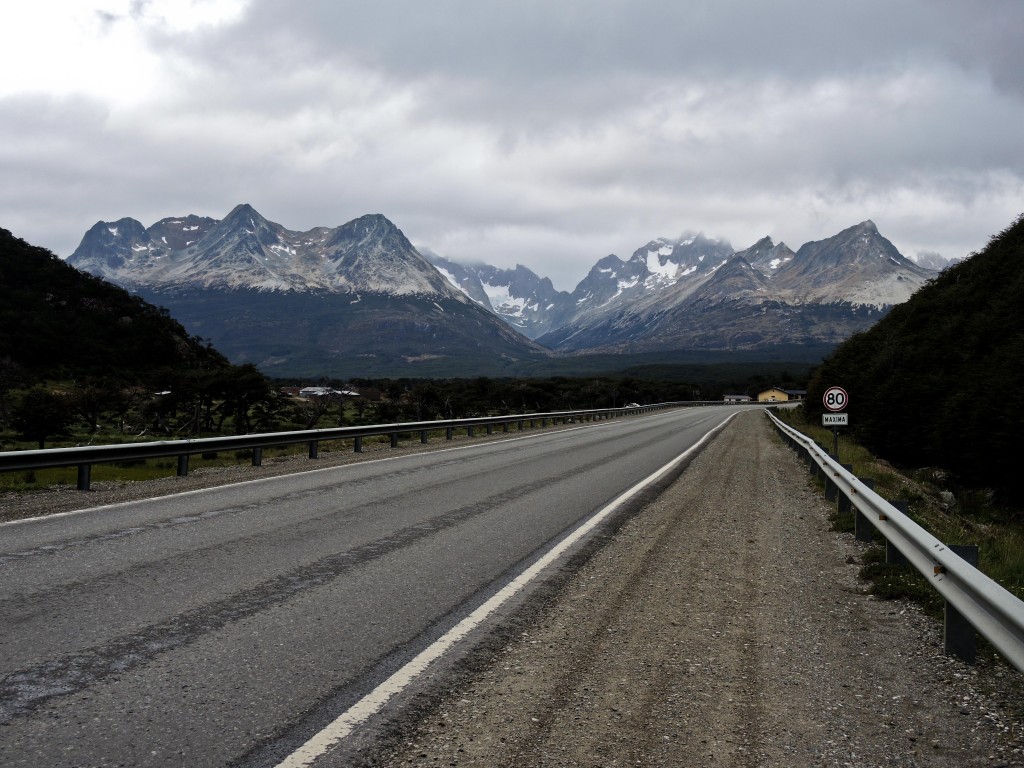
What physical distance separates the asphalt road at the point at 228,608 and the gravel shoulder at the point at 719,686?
69 centimetres

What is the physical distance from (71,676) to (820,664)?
4317 mm

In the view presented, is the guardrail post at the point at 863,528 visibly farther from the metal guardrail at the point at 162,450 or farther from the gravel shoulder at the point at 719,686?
the metal guardrail at the point at 162,450

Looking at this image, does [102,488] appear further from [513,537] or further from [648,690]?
[648,690]

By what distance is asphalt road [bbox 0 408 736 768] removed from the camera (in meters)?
3.39

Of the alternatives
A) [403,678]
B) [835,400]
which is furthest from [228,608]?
[835,400]

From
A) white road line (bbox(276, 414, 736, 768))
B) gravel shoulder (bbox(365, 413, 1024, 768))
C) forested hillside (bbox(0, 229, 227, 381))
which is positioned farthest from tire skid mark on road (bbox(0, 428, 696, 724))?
forested hillside (bbox(0, 229, 227, 381))

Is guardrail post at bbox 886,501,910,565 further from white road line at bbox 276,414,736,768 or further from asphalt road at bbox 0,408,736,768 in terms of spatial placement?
asphalt road at bbox 0,408,736,768

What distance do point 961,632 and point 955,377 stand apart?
1394 inches

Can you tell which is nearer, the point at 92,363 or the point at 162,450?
the point at 162,450

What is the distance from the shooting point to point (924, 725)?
3.65m

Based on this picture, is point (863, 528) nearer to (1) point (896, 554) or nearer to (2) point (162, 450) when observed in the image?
(1) point (896, 554)

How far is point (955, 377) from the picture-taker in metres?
34.8

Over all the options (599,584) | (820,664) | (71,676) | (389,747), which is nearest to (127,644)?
(71,676)

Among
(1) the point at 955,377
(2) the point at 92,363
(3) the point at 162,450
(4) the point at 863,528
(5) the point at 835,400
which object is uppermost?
(2) the point at 92,363
